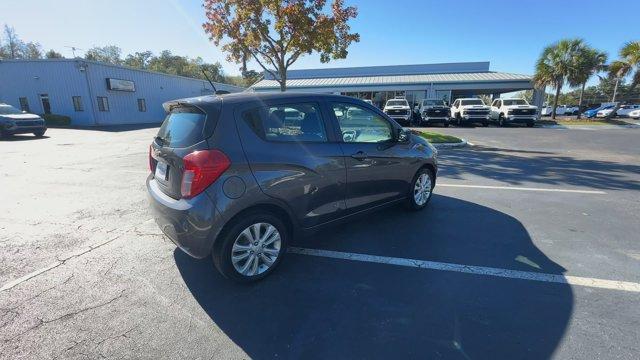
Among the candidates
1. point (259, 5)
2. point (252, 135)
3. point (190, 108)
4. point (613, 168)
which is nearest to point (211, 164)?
point (252, 135)

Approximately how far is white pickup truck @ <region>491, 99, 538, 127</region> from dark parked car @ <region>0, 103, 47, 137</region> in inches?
1112

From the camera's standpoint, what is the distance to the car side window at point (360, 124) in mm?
3674

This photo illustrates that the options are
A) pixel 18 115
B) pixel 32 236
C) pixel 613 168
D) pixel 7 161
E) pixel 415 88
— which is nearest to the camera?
pixel 32 236

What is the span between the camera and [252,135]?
291cm

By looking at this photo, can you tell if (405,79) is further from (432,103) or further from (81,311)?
(81,311)

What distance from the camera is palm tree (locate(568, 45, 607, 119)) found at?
24906mm

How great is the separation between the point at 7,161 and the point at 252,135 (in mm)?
11050

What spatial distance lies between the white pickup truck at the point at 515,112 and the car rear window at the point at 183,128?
2415 centimetres

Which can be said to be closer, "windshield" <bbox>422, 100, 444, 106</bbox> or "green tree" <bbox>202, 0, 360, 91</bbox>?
"green tree" <bbox>202, 0, 360, 91</bbox>

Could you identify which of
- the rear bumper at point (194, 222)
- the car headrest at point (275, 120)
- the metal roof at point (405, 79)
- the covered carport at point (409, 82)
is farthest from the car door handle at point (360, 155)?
the metal roof at point (405, 79)

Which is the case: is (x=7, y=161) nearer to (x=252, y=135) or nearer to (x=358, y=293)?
(x=252, y=135)

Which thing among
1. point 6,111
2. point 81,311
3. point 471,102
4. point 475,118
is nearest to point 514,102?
point 471,102

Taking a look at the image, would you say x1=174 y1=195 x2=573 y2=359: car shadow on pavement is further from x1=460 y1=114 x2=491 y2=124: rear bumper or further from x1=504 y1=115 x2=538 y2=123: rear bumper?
x1=504 y1=115 x2=538 y2=123: rear bumper

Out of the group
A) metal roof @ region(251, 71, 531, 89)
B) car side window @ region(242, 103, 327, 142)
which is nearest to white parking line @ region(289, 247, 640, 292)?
car side window @ region(242, 103, 327, 142)
